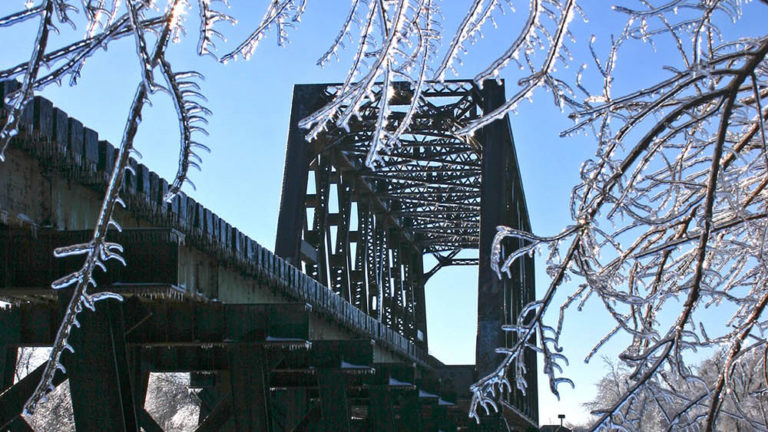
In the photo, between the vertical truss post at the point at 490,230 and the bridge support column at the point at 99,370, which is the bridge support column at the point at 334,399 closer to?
the bridge support column at the point at 99,370

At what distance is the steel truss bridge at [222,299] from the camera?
673 cm

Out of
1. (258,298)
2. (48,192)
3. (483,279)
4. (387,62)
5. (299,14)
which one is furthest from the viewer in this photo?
(483,279)

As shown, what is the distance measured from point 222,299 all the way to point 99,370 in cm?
244

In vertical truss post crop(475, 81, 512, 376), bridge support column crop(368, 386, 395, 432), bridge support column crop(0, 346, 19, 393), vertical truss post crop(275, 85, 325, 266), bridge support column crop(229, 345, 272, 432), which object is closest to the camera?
bridge support column crop(0, 346, 19, 393)

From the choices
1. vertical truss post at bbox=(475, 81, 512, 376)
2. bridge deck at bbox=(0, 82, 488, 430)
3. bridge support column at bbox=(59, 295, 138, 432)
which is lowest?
bridge support column at bbox=(59, 295, 138, 432)

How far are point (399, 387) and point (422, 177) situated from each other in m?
16.4

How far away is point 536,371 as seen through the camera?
109 feet

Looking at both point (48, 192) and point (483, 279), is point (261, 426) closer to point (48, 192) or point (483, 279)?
point (48, 192)

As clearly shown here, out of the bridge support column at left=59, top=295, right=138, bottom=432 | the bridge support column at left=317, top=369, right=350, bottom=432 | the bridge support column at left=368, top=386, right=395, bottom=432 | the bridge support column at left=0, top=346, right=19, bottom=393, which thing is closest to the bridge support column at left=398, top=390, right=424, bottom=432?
the bridge support column at left=368, top=386, right=395, bottom=432

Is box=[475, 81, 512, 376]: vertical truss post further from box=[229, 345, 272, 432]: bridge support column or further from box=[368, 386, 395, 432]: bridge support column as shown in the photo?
box=[229, 345, 272, 432]: bridge support column

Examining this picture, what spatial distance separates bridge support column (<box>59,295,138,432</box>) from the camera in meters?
7.29

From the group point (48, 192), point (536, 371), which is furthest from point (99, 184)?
point (536, 371)

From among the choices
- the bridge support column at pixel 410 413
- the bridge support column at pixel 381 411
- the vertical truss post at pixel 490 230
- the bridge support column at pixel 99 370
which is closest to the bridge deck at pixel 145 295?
the bridge support column at pixel 99 370

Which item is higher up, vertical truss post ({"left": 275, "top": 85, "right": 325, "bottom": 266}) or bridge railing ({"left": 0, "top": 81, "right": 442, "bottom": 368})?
vertical truss post ({"left": 275, "top": 85, "right": 325, "bottom": 266})
